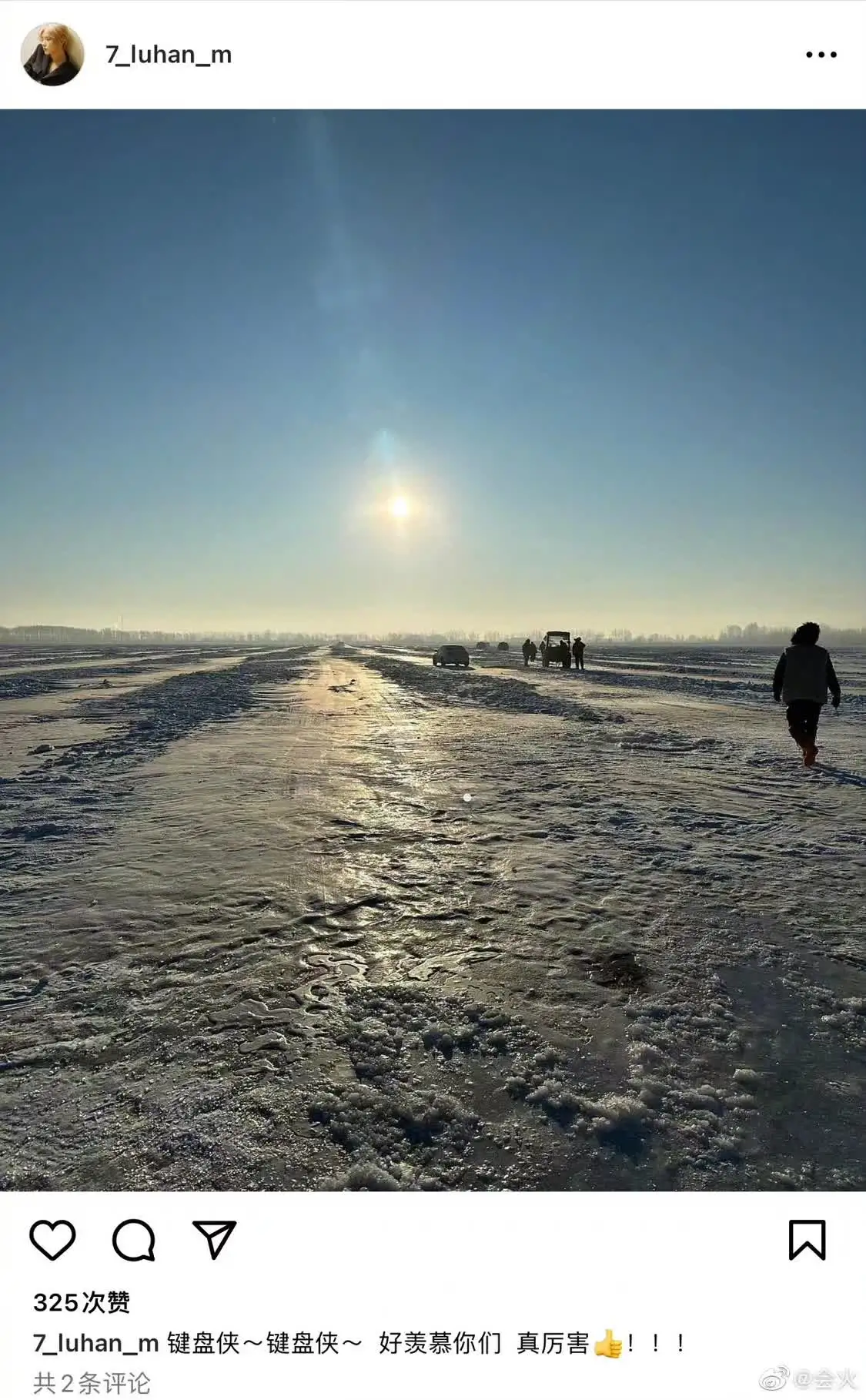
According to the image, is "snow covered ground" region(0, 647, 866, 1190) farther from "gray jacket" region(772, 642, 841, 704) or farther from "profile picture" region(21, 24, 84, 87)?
"profile picture" region(21, 24, 84, 87)

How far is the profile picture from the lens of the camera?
9.59 ft

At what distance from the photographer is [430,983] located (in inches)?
127
